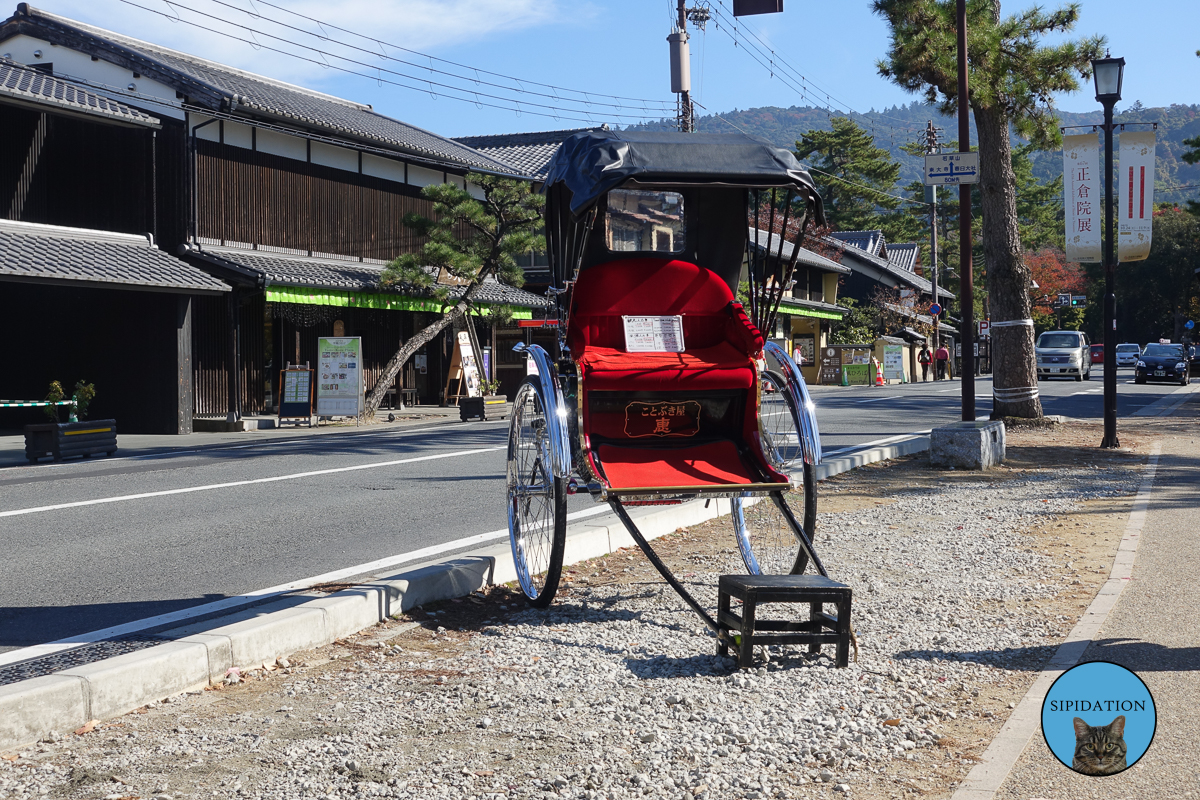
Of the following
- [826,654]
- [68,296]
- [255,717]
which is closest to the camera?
[255,717]

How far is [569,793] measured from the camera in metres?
2.83

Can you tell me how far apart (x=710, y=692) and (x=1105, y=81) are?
1140 cm

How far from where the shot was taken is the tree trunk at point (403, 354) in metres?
19.8

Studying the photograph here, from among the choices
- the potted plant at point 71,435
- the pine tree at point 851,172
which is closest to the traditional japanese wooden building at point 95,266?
the potted plant at point 71,435

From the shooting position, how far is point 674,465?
5.21 metres

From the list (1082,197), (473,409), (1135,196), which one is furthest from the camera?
(473,409)

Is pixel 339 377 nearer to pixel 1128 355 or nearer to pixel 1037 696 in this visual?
pixel 1037 696

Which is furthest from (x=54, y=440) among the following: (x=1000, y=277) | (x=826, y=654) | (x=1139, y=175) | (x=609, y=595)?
(x=1139, y=175)

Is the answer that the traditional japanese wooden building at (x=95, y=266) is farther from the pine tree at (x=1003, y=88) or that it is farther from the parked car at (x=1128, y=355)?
the parked car at (x=1128, y=355)

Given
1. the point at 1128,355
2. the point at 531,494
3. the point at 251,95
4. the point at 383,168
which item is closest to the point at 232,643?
the point at 531,494

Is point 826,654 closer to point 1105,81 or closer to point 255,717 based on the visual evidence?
point 255,717

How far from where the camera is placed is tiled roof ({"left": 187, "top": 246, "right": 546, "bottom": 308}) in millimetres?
18688

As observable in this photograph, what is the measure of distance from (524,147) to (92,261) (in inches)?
750

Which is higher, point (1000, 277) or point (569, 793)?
point (1000, 277)
